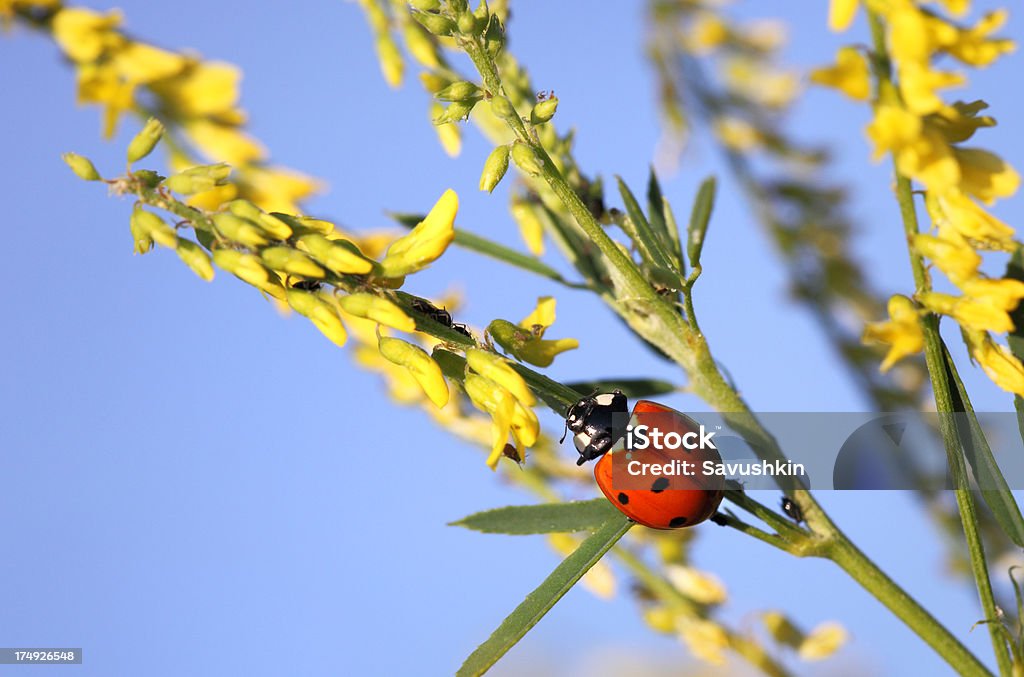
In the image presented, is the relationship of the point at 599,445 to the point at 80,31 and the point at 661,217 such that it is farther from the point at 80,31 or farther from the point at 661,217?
the point at 80,31

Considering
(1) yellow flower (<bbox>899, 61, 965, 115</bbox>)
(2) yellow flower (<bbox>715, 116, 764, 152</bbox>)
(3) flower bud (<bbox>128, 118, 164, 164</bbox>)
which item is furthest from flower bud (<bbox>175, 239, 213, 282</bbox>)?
(2) yellow flower (<bbox>715, 116, 764, 152</bbox>)

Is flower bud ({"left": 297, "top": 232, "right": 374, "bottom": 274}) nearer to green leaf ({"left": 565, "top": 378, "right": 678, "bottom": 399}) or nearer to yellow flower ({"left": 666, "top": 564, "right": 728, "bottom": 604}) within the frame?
green leaf ({"left": 565, "top": 378, "right": 678, "bottom": 399})

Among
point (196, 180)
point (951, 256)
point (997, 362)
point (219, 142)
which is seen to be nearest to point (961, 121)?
point (951, 256)

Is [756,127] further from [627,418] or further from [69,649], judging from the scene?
[69,649]

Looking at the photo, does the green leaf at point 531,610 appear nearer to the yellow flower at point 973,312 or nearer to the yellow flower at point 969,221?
the yellow flower at point 973,312

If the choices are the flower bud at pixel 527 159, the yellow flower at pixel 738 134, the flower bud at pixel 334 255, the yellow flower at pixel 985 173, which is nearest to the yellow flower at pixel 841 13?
the yellow flower at pixel 985 173

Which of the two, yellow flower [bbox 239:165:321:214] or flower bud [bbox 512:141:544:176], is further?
yellow flower [bbox 239:165:321:214]
